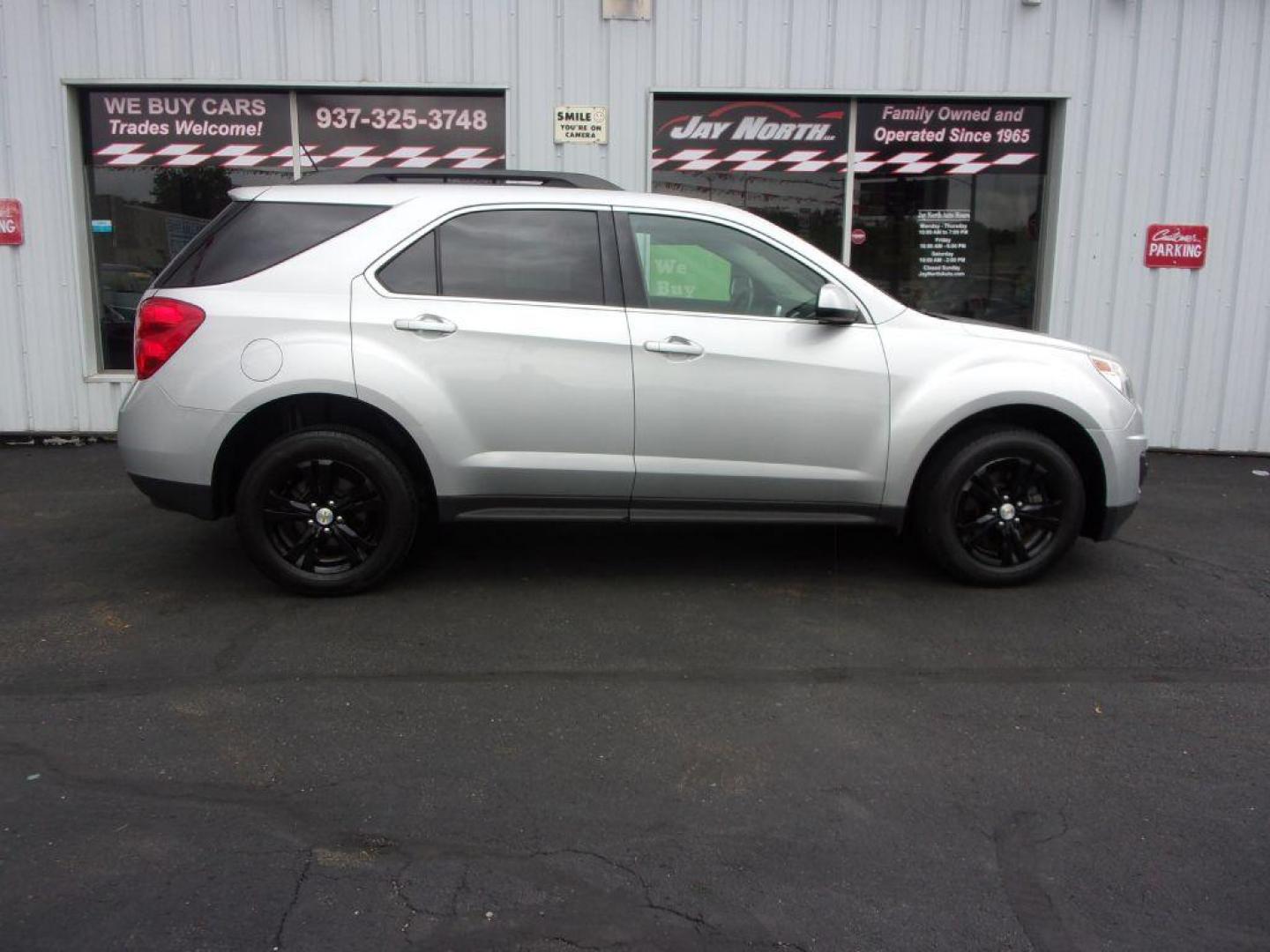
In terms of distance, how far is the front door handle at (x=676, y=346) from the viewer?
15.0ft

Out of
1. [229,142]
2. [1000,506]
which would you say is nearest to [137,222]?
[229,142]

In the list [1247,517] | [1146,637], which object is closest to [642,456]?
[1146,637]

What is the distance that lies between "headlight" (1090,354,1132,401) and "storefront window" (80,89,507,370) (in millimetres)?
5157

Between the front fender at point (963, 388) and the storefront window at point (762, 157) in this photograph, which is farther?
the storefront window at point (762, 157)

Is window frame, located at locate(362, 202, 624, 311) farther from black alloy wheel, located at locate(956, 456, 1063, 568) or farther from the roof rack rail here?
black alloy wheel, located at locate(956, 456, 1063, 568)

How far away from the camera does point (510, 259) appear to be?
184 inches

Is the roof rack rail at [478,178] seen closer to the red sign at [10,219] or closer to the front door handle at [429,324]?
the front door handle at [429,324]

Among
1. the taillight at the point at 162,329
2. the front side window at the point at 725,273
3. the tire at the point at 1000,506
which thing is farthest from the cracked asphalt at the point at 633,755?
the front side window at the point at 725,273

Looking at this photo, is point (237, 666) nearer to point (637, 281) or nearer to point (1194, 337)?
point (637, 281)

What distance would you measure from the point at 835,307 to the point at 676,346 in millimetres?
727

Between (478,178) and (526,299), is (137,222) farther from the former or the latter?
(526,299)

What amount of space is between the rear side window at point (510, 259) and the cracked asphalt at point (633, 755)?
4.72 ft

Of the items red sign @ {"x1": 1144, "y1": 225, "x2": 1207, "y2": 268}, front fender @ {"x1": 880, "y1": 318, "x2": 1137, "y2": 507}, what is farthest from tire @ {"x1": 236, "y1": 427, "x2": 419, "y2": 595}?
red sign @ {"x1": 1144, "y1": 225, "x2": 1207, "y2": 268}

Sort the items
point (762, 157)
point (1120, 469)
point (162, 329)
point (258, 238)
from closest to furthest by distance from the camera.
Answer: point (162, 329), point (258, 238), point (1120, 469), point (762, 157)
